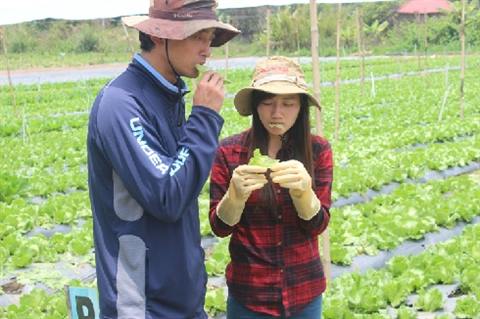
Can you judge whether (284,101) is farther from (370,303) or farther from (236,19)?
(236,19)

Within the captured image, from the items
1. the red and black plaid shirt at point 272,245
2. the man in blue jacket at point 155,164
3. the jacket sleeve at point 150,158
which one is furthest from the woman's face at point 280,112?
the jacket sleeve at point 150,158

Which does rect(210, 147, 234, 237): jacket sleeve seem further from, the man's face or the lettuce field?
the lettuce field

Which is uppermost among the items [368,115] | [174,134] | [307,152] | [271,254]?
[174,134]

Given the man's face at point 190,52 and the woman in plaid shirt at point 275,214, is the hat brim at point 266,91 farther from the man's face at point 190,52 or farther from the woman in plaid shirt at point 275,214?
the man's face at point 190,52

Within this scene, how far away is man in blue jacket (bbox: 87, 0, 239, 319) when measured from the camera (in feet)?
6.47

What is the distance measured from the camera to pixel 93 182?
209 centimetres

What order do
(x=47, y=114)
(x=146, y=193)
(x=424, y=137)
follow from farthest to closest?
(x=47, y=114) < (x=424, y=137) < (x=146, y=193)

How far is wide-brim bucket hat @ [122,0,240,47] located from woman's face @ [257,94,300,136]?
52cm

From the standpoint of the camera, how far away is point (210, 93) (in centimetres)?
210

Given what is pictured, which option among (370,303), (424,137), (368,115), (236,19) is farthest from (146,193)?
(236,19)

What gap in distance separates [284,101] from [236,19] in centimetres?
4617

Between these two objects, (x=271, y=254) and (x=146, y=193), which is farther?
(x=271, y=254)

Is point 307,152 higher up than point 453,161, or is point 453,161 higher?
point 307,152

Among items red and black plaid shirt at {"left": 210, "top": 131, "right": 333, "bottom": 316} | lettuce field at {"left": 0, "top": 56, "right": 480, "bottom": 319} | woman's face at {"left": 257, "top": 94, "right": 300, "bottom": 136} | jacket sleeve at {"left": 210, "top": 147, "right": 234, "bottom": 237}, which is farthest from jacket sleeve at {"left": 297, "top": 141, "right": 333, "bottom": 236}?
lettuce field at {"left": 0, "top": 56, "right": 480, "bottom": 319}
